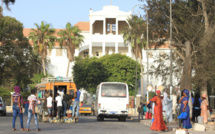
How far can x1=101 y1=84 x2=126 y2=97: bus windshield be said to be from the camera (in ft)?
100

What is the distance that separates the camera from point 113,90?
3056 cm

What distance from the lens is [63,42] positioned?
76.0m

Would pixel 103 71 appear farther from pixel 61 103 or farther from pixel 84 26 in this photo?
pixel 61 103

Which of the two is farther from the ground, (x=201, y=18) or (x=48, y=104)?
(x=201, y=18)

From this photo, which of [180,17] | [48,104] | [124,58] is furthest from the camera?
[124,58]

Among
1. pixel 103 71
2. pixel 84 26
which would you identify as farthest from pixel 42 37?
pixel 84 26

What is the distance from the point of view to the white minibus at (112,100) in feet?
99.4

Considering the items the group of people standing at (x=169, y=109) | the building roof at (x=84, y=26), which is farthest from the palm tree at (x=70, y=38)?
the group of people standing at (x=169, y=109)

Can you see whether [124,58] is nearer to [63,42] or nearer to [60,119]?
[63,42]

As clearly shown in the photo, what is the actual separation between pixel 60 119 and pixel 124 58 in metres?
51.4

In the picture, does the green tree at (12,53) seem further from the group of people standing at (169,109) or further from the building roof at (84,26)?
the building roof at (84,26)

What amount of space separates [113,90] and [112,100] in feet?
2.18

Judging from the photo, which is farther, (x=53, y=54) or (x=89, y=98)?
(x=53, y=54)

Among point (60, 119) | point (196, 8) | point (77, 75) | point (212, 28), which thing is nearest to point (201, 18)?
point (196, 8)
